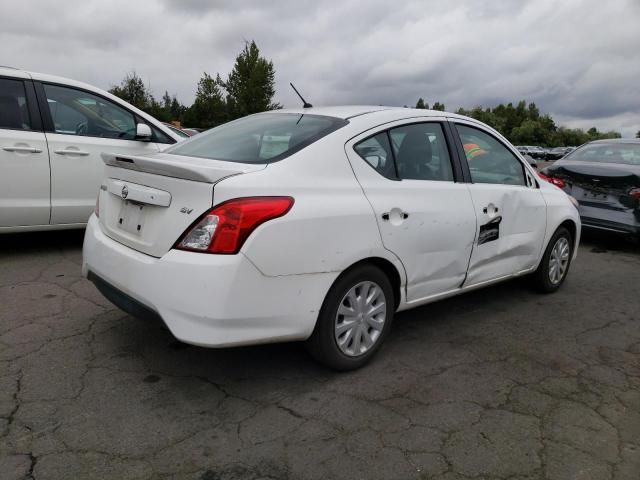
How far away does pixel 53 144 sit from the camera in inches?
199

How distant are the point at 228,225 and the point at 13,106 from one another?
347 cm

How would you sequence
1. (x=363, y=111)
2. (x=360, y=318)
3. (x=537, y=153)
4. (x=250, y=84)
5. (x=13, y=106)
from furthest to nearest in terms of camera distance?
(x=537, y=153) → (x=250, y=84) → (x=13, y=106) → (x=363, y=111) → (x=360, y=318)

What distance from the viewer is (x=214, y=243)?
257 cm

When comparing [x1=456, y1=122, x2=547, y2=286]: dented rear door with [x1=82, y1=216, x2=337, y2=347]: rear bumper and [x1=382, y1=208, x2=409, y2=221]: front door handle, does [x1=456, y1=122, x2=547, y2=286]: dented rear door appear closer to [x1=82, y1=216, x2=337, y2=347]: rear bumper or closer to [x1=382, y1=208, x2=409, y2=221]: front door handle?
[x1=382, y1=208, x2=409, y2=221]: front door handle

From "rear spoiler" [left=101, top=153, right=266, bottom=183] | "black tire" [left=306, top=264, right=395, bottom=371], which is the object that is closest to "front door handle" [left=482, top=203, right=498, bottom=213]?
"black tire" [left=306, top=264, right=395, bottom=371]

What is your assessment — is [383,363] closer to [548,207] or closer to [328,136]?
[328,136]

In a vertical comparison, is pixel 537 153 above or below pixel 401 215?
above

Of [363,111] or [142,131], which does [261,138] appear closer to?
[363,111]

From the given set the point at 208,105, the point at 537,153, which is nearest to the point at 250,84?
the point at 208,105

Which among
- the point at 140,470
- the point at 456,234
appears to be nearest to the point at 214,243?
the point at 140,470

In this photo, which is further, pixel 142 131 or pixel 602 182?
pixel 602 182

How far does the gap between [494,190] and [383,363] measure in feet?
4.95

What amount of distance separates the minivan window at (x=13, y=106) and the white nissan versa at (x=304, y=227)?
7.09 ft

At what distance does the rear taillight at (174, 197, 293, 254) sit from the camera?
2564mm
